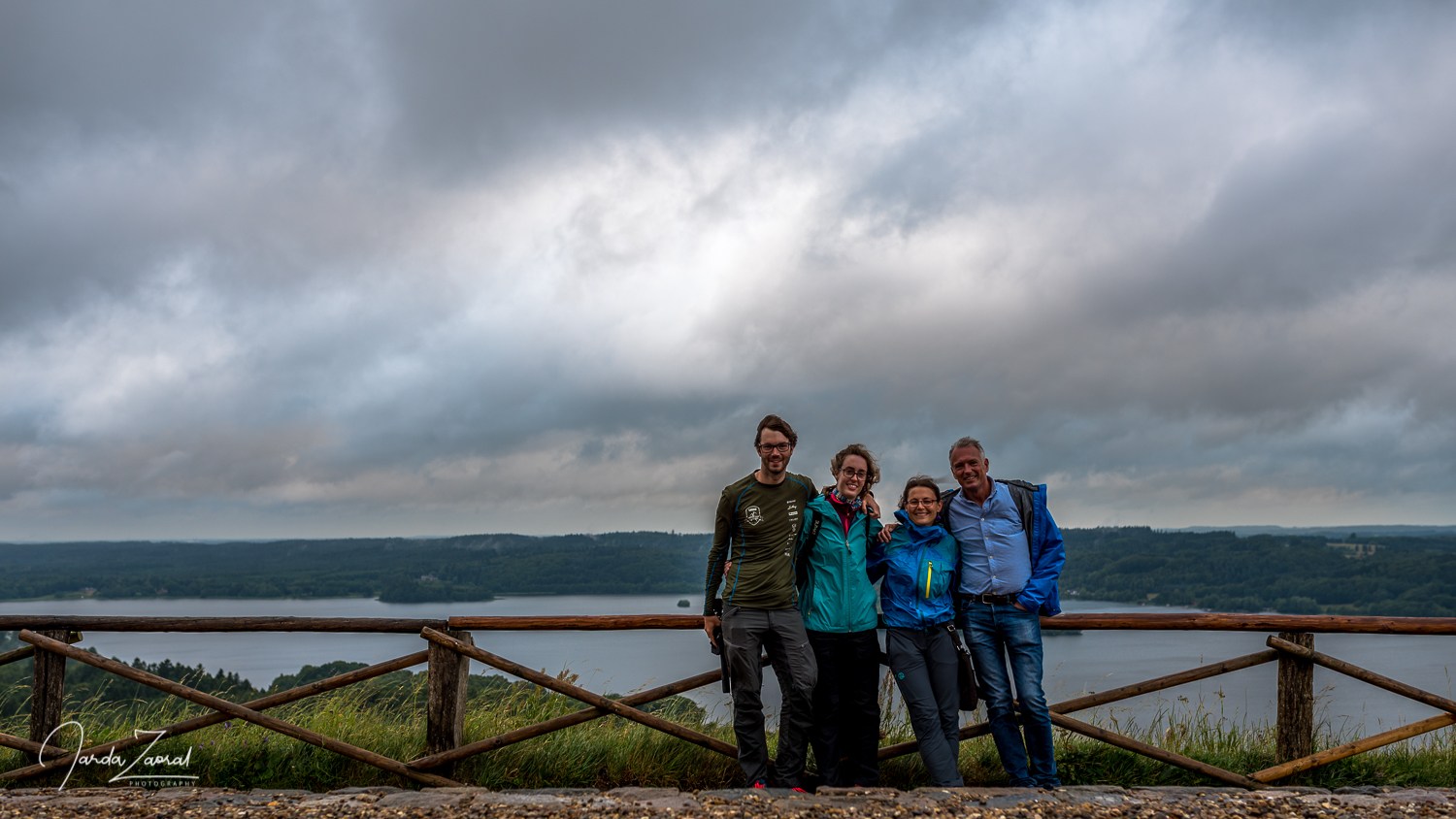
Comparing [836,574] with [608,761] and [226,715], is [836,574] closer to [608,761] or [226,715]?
[608,761]

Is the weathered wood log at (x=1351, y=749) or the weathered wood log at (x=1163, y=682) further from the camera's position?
the weathered wood log at (x=1163, y=682)

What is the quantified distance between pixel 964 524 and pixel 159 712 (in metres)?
6.12

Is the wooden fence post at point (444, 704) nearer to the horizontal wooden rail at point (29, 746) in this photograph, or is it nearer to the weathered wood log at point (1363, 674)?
the horizontal wooden rail at point (29, 746)

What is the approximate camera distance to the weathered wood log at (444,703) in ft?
15.0

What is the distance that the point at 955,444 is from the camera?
420cm

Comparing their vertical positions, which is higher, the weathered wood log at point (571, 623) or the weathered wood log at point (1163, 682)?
the weathered wood log at point (571, 623)

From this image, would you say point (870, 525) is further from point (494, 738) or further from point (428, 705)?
point (428, 705)

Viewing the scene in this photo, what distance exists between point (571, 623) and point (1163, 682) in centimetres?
347

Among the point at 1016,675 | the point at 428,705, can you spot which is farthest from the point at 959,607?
the point at 428,705

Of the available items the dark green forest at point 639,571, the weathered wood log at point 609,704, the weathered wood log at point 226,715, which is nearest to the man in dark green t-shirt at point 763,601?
the weathered wood log at point 609,704

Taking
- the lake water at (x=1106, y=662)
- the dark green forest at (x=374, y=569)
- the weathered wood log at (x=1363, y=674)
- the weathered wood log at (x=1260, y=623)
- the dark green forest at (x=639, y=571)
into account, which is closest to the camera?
the weathered wood log at (x=1260, y=623)

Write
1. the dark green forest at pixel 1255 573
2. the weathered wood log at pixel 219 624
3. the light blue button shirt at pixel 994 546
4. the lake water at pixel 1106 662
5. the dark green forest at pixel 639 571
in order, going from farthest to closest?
the dark green forest at pixel 639 571 → the dark green forest at pixel 1255 573 → the lake water at pixel 1106 662 → the weathered wood log at pixel 219 624 → the light blue button shirt at pixel 994 546

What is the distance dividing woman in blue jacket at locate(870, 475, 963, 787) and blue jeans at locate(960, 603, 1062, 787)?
6.5 inches

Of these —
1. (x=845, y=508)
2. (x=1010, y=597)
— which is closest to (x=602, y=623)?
(x=845, y=508)
